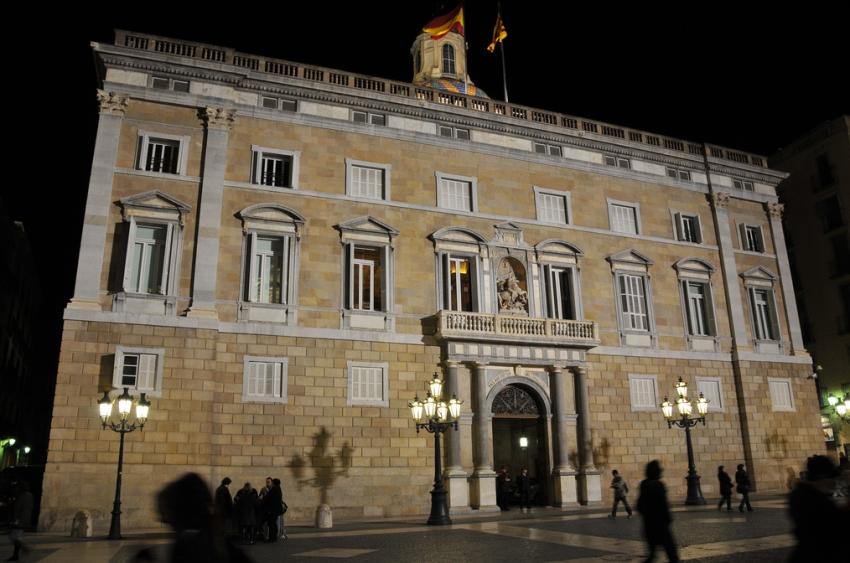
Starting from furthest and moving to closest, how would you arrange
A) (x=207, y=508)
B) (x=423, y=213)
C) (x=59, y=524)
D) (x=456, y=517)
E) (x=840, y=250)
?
(x=840, y=250) → (x=423, y=213) → (x=456, y=517) → (x=59, y=524) → (x=207, y=508)

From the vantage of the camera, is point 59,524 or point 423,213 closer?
point 59,524

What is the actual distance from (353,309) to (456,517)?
27.7 ft

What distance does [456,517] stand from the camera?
23047mm

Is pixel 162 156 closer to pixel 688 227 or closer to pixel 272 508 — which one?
pixel 272 508

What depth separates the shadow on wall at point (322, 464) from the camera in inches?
899

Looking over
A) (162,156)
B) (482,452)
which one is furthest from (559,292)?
(162,156)

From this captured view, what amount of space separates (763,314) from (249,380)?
1002 inches

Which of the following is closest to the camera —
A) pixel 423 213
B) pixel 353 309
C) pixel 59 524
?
pixel 59 524

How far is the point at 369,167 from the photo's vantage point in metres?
27.4

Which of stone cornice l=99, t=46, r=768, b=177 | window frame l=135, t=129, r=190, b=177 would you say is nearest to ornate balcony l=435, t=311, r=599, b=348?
stone cornice l=99, t=46, r=768, b=177

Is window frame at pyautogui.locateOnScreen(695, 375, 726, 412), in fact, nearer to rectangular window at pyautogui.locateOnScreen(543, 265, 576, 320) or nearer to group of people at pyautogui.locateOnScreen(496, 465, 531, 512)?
rectangular window at pyautogui.locateOnScreen(543, 265, 576, 320)

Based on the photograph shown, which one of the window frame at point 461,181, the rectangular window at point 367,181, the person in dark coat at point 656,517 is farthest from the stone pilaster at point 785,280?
the person in dark coat at point 656,517

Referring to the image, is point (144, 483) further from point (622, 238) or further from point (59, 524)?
point (622, 238)

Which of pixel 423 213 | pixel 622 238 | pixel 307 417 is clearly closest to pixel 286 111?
pixel 423 213
